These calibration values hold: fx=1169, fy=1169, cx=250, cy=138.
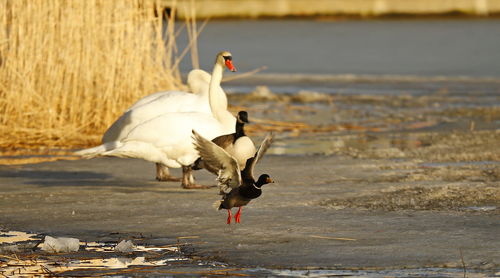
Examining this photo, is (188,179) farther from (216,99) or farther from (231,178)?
(231,178)

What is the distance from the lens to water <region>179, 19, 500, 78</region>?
2722 centimetres

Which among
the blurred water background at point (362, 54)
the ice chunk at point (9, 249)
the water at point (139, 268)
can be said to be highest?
the blurred water background at point (362, 54)

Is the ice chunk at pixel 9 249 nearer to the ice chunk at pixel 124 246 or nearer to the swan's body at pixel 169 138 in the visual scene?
the ice chunk at pixel 124 246

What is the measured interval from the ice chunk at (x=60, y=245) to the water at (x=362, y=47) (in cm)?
1930

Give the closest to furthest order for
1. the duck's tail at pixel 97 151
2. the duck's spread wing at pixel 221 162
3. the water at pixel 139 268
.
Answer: the water at pixel 139 268, the duck's spread wing at pixel 221 162, the duck's tail at pixel 97 151

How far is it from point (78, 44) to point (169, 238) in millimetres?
5999

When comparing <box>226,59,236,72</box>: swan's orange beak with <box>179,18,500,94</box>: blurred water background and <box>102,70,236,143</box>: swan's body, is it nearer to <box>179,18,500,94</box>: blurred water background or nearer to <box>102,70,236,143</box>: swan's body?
<box>102,70,236,143</box>: swan's body

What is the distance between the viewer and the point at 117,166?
35.0 ft

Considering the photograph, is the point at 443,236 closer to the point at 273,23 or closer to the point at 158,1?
the point at 158,1

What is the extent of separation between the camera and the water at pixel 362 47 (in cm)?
2722

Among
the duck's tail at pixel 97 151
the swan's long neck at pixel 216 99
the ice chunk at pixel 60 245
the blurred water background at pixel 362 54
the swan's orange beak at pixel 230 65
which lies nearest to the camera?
the ice chunk at pixel 60 245

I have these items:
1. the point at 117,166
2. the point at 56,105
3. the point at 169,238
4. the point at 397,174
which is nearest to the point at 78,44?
A: the point at 56,105

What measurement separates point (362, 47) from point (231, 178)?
2740 cm

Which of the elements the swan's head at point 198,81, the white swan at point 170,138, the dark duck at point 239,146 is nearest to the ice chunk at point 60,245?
the dark duck at point 239,146
